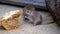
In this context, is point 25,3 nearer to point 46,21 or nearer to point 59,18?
point 46,21

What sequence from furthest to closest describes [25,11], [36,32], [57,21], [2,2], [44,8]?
[2,2], [44,8], [25,11], [57,21], [36,32]

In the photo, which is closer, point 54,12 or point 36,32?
point 36,32

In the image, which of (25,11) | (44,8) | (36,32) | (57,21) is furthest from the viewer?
(44,8)

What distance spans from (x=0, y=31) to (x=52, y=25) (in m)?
0.63

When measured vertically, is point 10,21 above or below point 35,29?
above

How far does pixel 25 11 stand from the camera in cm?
217

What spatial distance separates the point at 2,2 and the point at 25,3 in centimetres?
39

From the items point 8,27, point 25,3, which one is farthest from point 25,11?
point 8,27

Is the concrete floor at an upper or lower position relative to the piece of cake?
lower

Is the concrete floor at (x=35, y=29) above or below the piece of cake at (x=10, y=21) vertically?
below

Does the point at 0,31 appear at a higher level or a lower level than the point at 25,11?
lower

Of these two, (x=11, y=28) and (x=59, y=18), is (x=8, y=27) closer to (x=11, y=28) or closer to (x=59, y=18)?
(x=11, y=28)

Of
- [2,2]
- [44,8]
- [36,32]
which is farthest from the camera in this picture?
[2,2]

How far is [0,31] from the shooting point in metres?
1.84
